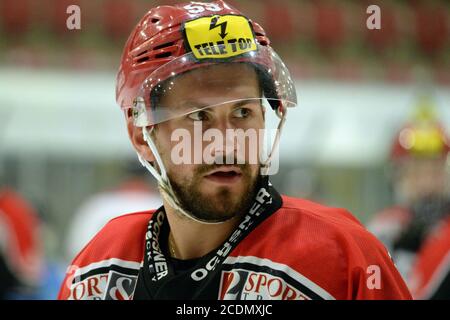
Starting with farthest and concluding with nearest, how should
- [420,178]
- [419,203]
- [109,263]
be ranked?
1. [420,178]
2. [419,203]
3. [109,263]

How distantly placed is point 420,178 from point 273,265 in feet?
8.09

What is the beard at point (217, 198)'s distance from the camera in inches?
58.4

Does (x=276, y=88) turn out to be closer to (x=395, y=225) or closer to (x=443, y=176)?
(x=443, y=176)

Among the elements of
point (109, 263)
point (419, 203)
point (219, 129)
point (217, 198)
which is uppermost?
point (219, 129)

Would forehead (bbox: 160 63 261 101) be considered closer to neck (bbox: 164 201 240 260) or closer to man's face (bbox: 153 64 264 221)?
man's face (bbox: 153 64 264 221)

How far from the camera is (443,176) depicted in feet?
12.1

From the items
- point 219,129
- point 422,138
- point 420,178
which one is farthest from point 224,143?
point 422,138

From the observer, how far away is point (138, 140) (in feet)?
5.51

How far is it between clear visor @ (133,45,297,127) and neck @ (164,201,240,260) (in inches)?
8.0

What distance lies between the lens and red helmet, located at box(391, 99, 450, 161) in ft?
12.8

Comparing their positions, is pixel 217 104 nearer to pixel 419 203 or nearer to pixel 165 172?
pixel 165 172

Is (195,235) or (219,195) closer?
(219,195)

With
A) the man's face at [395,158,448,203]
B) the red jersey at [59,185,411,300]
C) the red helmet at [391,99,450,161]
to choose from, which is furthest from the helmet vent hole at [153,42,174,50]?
the red helmet at [391,99,450,161]

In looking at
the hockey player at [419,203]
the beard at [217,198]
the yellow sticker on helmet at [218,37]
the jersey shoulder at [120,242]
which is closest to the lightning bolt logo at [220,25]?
the yellow sticker on helmet at [218,37]
